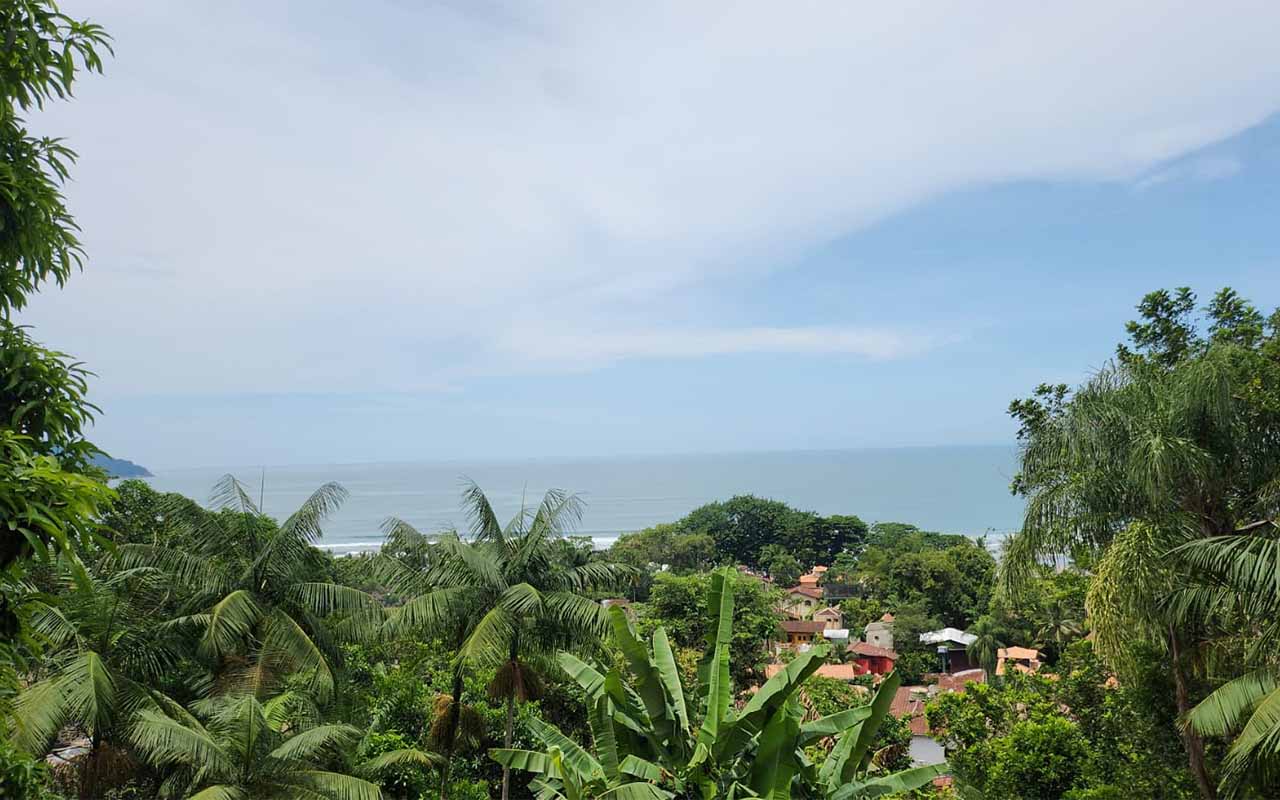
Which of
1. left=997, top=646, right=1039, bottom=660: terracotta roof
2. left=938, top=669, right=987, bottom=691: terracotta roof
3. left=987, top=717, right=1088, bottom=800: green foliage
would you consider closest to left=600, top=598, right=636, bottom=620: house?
left=987, top=717, right=1088, bottom=800: green foliage

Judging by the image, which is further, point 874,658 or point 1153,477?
point 874,658

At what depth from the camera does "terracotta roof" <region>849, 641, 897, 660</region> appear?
130 ft

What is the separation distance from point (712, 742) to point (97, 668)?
20.9 feet

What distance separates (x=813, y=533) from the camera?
76.8 metres

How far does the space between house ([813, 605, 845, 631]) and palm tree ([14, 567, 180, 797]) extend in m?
44.1

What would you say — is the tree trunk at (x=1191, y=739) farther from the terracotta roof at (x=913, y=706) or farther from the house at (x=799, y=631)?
the house at (x=799, y=631)

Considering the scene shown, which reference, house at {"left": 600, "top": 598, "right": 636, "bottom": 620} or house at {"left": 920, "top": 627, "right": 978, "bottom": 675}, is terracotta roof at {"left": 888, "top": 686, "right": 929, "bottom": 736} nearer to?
house at {"left": 600, "top": 598, "right": 636, "bottom": 620}

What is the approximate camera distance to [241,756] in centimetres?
782

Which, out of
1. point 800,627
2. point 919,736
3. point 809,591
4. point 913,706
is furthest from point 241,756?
point 809,591

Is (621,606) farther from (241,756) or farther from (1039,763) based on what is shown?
(1039,763)

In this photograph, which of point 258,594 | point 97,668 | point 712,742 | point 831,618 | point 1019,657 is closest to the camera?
point 712,742

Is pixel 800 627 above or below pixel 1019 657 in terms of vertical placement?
below

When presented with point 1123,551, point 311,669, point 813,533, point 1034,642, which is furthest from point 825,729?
point 813,533

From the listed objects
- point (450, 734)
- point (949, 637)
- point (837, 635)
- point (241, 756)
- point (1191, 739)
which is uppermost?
point (241, 756)
